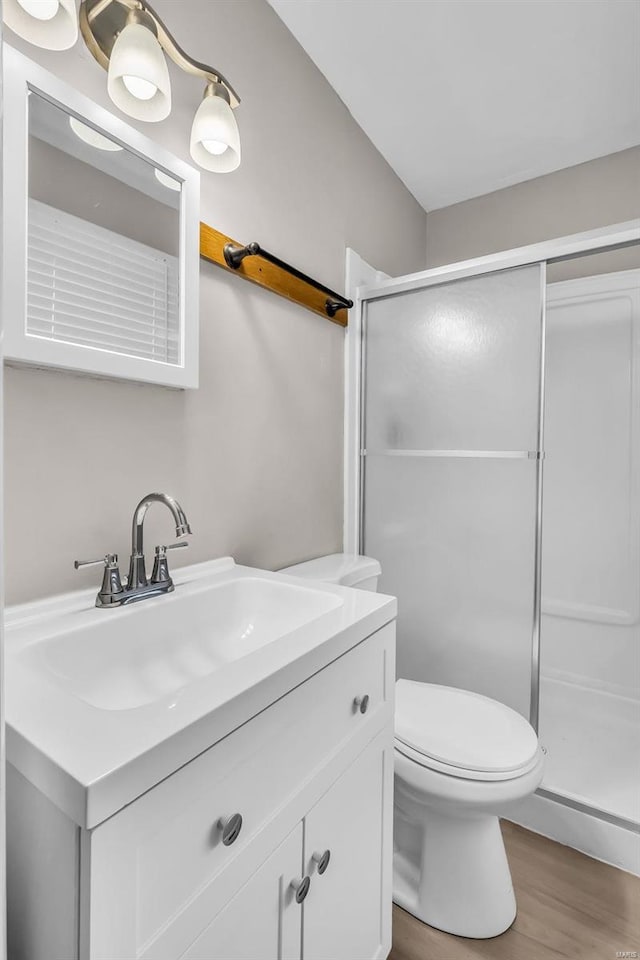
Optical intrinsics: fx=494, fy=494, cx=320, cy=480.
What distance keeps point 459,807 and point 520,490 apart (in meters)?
0.94

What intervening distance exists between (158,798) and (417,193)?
8.60 feet

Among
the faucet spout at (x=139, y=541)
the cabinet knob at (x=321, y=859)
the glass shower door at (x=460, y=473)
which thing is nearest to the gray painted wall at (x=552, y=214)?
the glass shower door at (x=460, y=473)

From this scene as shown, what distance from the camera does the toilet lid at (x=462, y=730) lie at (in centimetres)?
121

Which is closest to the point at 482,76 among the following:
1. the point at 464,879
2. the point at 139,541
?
the point at 139,541

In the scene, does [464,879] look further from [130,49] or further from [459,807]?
[130,49]

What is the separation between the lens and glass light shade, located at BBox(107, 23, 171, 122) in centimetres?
94

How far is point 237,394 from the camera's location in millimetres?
1365

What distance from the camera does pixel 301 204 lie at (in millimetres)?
1604

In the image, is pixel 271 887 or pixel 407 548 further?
pixel 407 548

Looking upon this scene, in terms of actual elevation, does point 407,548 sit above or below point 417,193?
below

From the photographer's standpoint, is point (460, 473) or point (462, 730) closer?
point (462, 730)

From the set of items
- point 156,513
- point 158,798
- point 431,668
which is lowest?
point 431,668

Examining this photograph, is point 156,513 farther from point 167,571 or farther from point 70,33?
point 70,33

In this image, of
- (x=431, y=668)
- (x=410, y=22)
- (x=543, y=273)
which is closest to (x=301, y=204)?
(x=410, y=22)
